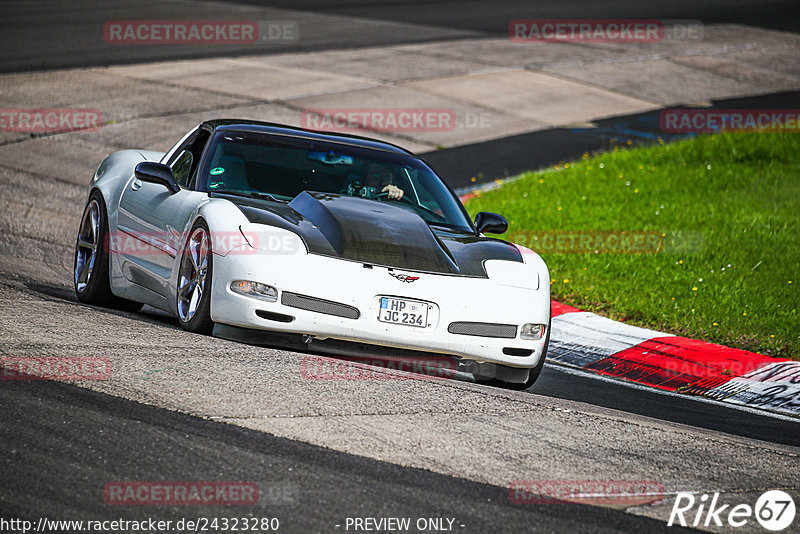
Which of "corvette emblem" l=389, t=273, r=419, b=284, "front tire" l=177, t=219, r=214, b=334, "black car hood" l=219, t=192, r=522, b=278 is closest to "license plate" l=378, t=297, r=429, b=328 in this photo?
"corvette emblem" l=389, t=273, r=419, b=284

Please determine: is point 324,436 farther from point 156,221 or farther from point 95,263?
point 95,263

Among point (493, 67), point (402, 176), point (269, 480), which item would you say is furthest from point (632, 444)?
point (493, 67)

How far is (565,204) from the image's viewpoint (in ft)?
42.0

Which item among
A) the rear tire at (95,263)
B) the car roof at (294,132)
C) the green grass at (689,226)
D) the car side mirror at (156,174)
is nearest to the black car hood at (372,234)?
the car side mirror at (156,174)

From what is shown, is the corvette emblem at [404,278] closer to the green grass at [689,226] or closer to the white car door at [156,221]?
the white car door at [156,221]

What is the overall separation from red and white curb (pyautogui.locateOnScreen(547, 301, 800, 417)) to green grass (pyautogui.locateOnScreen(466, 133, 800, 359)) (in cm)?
32

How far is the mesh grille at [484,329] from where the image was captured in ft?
20.8

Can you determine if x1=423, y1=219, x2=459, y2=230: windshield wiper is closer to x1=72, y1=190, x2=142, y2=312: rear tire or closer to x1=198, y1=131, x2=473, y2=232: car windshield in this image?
x1=198, y1=131, x2=473, y2=232: car windshield

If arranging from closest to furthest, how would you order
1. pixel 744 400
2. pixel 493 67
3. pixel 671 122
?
pixel 744 400, pixel 671 122, pixel 493 67

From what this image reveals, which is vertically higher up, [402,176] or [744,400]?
[402,176]

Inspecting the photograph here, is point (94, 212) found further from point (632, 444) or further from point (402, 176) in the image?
point (632, 444)

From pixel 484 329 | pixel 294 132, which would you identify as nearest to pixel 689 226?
pixel 294 132

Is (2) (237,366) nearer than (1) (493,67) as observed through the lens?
Yes

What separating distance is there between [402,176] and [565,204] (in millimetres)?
5395
